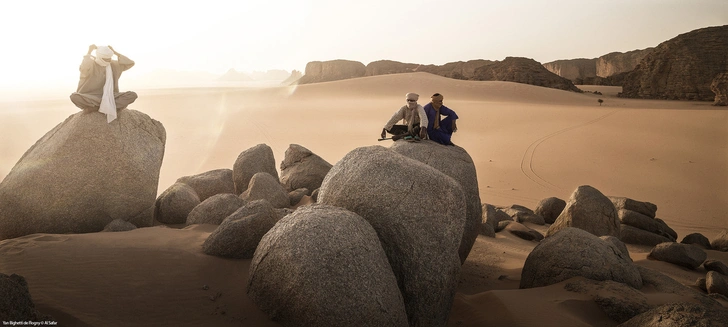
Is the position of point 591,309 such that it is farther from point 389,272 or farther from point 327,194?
point 327,194

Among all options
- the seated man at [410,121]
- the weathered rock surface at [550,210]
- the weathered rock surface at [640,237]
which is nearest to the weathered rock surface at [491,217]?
the weathered rock surface at [550,210]

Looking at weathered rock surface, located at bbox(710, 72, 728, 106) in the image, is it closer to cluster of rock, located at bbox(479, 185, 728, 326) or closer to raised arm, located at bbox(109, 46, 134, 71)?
cluster of rock, located at bbox(479, 185, 728, 326)

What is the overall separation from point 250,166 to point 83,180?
12.4 feet

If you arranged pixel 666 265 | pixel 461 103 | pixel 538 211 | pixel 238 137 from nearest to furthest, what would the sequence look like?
pixel 666 265 < pixel 538 211 < pixel 238 137 < pixel 461 103

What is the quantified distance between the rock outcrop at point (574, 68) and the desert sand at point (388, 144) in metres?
41.3

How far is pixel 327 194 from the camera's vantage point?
5309 millimetres

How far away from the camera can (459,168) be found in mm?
6535

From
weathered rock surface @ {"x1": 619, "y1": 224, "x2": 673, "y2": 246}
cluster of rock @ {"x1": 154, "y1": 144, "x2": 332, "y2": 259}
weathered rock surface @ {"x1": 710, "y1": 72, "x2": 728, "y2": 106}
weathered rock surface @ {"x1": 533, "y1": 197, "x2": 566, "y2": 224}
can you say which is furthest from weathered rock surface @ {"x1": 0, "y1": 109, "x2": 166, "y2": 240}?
weathered rock surface @ {"x1": 710, "y1": 72, "x2": 728, "y2": 106}

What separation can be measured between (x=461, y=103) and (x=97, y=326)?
32.5 m

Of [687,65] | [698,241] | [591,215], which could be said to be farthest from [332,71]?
[591,215]

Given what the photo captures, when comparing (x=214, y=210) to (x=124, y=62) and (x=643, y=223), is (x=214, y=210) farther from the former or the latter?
(x=643, y=223)

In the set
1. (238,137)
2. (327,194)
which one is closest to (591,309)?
(327,194)

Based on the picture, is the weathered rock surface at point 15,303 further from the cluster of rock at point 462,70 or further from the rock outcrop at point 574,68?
the rock outcrop at point 574,68

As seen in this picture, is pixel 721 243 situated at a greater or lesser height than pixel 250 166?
lesser
